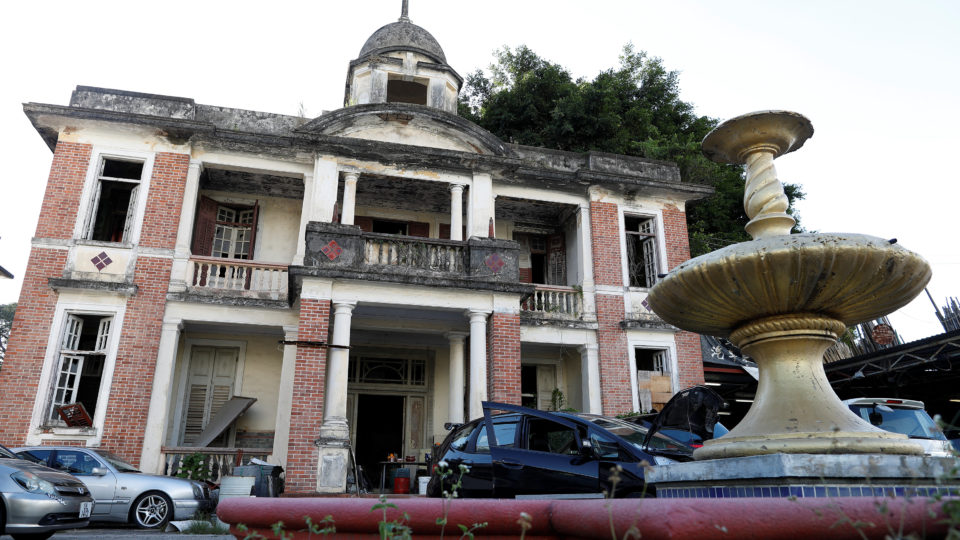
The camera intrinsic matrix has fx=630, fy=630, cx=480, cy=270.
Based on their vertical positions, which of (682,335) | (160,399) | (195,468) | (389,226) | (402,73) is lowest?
(195,468)

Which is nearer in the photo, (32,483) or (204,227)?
(32,483)

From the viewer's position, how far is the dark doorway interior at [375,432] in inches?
620

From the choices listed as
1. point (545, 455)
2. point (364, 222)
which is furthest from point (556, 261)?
point (545, 455)

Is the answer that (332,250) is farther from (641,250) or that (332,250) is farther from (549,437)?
(641,250)

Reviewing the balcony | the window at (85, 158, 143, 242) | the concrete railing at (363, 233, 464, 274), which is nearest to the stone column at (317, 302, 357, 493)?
the balcony

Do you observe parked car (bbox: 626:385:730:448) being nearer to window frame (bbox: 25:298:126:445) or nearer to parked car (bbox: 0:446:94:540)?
parked car (bbox: 0:446:94:540)

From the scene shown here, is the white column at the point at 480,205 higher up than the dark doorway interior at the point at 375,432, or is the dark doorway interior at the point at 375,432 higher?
the white column at the point at 480,205

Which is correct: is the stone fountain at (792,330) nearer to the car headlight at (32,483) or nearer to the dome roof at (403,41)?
the car headlight at (32,483)

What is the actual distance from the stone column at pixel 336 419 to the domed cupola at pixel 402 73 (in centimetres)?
646

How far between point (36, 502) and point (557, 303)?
10.6 meters

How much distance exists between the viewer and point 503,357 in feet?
41.1

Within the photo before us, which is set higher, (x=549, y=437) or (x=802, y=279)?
(x=802, y=279)

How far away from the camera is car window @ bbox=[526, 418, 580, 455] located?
6.93 metres

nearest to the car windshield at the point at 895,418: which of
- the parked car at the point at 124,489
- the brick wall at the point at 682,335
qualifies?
the brick wall at the point at 682,335
